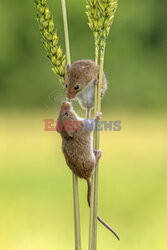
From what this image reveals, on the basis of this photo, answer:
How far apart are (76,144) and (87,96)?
0.74ft

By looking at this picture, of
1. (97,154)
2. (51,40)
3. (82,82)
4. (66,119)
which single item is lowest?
(97,154)

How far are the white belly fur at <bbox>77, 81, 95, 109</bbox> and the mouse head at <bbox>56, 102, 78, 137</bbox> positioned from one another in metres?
0.08

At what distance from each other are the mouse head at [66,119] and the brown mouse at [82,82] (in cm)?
4

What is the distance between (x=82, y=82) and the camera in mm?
1399

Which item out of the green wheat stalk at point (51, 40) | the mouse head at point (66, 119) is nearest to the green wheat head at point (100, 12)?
the green wheat stalk at point (51, 40)

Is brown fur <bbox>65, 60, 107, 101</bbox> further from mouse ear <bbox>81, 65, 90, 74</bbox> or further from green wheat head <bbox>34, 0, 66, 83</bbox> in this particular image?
green wheat head <bbox>34, 0, 66, 83</bbox>

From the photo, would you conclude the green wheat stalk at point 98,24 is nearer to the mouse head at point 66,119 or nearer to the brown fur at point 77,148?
the brown fur at point 77,148

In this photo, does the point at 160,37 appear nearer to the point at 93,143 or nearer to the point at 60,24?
the point at 60,24

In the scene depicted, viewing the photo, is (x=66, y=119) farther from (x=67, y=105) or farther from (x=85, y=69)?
(x=85, y=69)

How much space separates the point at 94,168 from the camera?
128 cm

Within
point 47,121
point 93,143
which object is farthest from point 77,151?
point 47,121

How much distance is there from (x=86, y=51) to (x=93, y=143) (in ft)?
17.9

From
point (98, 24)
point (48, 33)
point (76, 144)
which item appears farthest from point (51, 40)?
point (76, 144)

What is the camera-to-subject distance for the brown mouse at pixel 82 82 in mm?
1375
